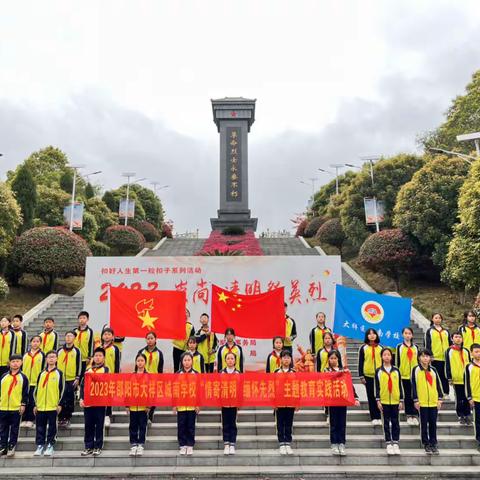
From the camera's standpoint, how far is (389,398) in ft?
18.5

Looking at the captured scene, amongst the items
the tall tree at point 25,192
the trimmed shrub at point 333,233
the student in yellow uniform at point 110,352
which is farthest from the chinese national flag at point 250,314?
the trimmed shrub at point 333,233

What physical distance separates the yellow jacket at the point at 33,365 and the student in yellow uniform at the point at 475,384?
595 cm

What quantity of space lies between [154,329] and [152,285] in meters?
2.38

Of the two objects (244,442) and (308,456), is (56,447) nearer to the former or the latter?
(244,442)

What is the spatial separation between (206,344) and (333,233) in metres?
16.1

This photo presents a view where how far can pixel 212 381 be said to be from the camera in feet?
18.9

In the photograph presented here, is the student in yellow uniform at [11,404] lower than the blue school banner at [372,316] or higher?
lower

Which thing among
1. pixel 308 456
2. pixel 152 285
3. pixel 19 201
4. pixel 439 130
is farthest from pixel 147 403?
pixel 439 130

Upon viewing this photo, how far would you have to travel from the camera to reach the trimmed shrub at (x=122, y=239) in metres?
22.4

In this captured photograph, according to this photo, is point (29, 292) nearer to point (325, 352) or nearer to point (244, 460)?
point (244, 460)

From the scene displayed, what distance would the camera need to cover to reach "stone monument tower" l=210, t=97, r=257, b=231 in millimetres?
30391

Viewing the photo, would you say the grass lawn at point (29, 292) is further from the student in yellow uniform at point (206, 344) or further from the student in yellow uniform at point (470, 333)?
the student in yellow uniform at point (470, 333)

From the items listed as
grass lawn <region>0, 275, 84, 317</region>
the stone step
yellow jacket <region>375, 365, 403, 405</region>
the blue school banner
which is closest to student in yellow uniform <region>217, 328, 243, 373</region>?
the stone step

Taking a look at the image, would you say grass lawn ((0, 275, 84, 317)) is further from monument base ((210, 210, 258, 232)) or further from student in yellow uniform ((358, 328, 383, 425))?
monument base ((210, 210, 258, 232))
